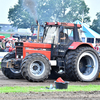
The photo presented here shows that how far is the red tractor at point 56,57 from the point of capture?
32.8 ft

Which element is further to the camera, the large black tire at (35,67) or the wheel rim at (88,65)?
the wheel rim at (88,65)

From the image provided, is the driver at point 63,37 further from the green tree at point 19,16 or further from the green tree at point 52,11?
the green tree at point 19,16

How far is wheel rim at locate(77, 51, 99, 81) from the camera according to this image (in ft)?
35.5

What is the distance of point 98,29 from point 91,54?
26.5 metres

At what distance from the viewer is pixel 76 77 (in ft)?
34.1

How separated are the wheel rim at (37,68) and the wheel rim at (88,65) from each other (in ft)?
5.54

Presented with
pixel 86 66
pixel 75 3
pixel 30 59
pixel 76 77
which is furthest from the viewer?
pixel 75 3

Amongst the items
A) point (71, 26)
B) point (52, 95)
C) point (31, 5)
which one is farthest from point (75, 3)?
point (52, 95)

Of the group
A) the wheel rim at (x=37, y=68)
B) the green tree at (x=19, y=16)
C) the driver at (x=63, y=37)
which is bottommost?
the wheel rim at (x=37, y=68)

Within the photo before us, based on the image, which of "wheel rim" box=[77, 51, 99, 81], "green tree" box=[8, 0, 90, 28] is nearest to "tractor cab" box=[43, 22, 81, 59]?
"wheel rim" box=[77, 51, 99, 81]

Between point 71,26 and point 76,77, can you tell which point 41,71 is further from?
point 71,26

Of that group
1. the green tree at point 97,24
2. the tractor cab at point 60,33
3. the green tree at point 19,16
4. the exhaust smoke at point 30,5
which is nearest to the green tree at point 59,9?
the green tree at point 97,24

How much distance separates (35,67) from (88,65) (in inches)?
92.9

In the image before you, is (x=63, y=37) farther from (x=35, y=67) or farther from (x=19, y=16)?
(x=19, y=16)
